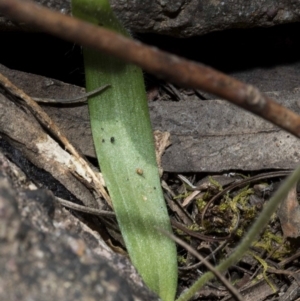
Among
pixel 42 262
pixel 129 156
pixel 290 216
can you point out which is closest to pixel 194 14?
pixel 129 156

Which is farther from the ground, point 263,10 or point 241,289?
point 263,10

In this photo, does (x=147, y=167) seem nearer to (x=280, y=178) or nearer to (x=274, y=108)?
(x=280, y=178)

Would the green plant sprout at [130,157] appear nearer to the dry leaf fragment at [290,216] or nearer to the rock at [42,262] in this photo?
the dry leaf fragment at [290,216]

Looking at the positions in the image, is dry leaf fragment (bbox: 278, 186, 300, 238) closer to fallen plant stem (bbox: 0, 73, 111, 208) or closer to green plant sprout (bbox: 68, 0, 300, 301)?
green plant sprout (bbox: 68, 0, 300, 301)

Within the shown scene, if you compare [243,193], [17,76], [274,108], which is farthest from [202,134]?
[274,108]

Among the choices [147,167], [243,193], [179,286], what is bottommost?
[179,286]

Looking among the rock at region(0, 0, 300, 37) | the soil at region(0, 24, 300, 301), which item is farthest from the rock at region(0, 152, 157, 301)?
the rock at region(0, 0, 300, 37)

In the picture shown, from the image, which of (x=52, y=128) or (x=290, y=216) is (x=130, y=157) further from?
(x=290, y=216)
